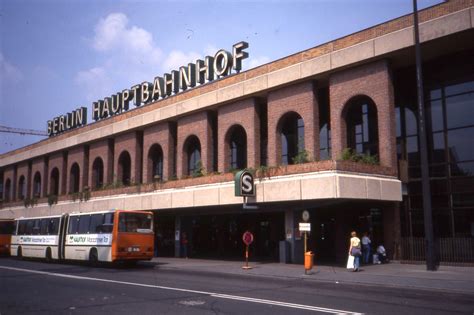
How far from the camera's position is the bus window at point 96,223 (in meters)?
24.0

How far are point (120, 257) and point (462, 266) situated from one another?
16.2 m

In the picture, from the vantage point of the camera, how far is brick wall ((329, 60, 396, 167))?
971 inches

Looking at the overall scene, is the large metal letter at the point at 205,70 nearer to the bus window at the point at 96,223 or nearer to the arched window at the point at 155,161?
the arched window at the point at 155,161

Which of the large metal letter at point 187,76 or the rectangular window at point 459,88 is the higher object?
the large metal letter at point 187,76

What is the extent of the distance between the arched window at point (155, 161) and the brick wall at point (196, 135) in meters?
3.36

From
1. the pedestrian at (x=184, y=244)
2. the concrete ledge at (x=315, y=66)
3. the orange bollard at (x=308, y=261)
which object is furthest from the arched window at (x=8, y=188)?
the orange bollard at (x=308, y=261)

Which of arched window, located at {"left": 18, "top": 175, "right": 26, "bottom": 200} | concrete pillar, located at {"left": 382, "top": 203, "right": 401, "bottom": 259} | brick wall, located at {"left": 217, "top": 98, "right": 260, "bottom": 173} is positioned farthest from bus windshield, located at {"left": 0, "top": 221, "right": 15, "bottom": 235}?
concrete pillar, located at {"left": 382, "top": 203, "right": 401, "bottom": 259}

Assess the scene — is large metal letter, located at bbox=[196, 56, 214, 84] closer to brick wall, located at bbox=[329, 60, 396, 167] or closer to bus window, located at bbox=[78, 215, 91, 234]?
brick wall, located at bbox=[329, 60, 396, 167]

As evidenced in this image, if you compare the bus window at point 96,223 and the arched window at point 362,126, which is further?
the arched window at point 362,126

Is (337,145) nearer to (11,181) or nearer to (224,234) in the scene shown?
(224,234)

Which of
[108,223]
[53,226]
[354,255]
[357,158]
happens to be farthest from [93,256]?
[357,158]

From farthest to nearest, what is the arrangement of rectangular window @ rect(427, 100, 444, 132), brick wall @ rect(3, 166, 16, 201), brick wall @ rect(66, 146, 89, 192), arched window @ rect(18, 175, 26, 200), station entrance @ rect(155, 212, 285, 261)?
brick wall @ rect(3, 166, 16, 201), arched window @ rect(18, 175, 26, 200), brick wall @ rect(66, 146, 89, 192), station entrance @ rect(155, 212, 285, 261), rectangular window @ rect(427, 100, 444, 132)

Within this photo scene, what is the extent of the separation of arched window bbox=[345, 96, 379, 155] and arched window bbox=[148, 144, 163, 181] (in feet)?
54.2

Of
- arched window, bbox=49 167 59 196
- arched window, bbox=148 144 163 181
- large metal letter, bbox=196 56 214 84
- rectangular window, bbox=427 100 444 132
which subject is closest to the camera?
rectangular window, bbox=427 100 444 132
